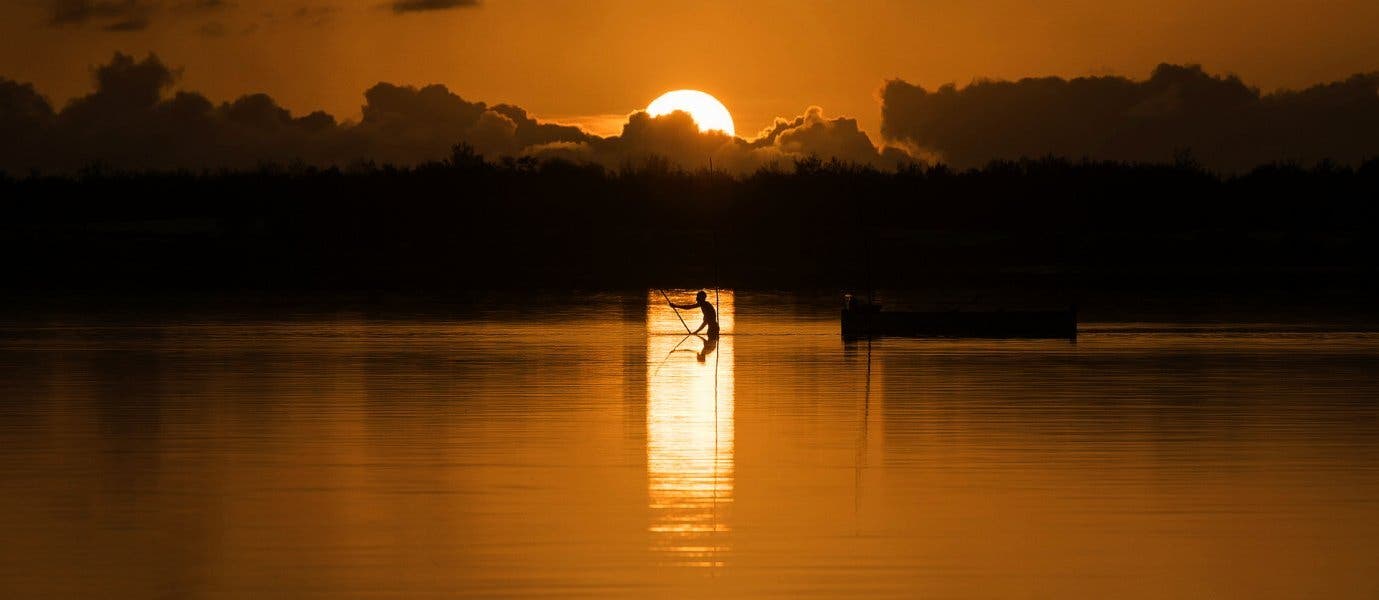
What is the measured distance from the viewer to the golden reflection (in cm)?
1353

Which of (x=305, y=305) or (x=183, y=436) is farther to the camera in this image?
(x=305, y=305)

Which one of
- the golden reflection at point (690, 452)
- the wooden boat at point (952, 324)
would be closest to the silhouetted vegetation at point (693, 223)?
the wooden boat at point (952, 324)

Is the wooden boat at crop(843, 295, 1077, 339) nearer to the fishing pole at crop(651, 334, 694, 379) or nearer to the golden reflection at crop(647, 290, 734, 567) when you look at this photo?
the fishing pole at crop(651, 334, 694, 379)

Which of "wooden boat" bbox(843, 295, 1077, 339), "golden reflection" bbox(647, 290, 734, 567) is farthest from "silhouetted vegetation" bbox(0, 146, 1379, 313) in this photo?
"golden reflection" bbox(647, 290, 734, 567)

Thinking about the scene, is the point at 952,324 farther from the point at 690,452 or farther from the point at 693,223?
the point at 693,223

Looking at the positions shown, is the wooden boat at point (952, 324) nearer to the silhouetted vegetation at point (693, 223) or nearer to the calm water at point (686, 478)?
the calm water at point (686, 478)

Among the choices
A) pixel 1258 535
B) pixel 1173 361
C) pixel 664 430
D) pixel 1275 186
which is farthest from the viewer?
pixel 1275 186

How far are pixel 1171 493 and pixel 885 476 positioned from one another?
238 cm

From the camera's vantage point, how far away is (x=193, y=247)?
8794 centimetres

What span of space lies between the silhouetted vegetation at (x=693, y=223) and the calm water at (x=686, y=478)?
51988 mm

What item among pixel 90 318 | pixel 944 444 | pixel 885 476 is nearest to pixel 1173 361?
pixel 944 444

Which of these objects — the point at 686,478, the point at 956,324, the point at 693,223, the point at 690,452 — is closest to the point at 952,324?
the point at 956,324

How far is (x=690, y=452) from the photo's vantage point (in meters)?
18.5

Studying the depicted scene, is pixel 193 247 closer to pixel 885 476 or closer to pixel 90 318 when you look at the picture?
pixel 90 318
